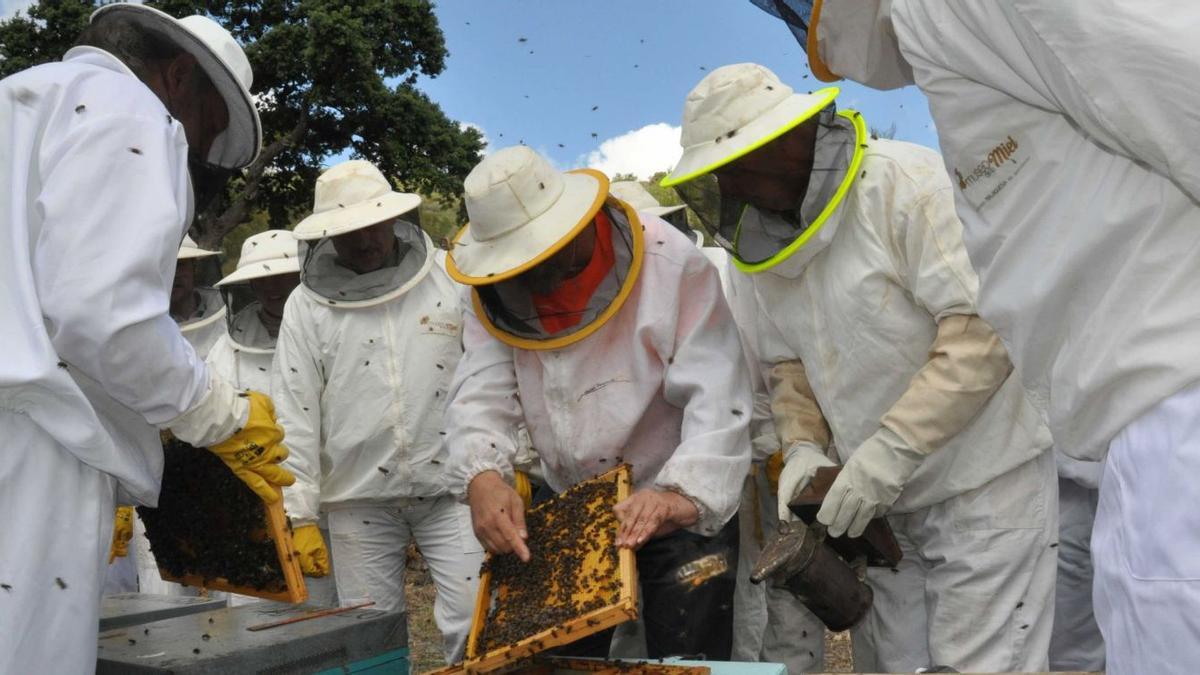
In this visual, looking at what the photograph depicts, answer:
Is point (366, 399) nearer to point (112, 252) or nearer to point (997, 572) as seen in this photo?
point (112, 252)

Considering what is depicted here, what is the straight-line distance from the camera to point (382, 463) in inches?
231

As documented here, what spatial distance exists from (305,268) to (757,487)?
289 cm

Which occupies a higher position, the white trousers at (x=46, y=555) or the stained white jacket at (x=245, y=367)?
the stained white jacket at (x=245, y=367)

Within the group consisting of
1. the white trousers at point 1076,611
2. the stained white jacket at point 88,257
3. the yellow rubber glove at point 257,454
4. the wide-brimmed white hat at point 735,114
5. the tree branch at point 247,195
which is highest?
the tree branch at point 247,195

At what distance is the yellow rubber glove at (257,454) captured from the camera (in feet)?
11.6

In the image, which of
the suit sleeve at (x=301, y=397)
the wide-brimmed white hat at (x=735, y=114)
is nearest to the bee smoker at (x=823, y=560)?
the wide-brimmed white hat at (x=735, y=114)

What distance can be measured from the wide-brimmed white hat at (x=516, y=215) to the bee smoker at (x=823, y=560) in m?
1.21

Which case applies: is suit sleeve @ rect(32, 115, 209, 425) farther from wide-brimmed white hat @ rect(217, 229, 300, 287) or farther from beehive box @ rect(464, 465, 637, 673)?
wide-brimmed white hat @ rect(217, 229, 300, 287)

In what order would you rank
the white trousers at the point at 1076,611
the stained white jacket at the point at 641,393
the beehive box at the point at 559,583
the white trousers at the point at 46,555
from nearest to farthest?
the white trousers at the point at 46,555 < the beehive box at the point at 559,583 < the stained white jacket at the point at 641,393 < the white trousers at the point at 1076,611

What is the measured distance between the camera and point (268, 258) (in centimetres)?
717

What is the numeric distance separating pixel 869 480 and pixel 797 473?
36 cm

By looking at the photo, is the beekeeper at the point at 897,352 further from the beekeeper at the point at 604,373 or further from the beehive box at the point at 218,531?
the beehive box at the point at 218,531

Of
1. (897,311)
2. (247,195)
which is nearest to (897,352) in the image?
(897,311)

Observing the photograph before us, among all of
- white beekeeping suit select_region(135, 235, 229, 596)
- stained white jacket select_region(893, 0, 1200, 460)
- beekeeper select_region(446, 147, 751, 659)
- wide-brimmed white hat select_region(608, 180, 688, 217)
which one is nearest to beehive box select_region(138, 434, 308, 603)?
beekeeper select_region(446, 147, 751, 659)
